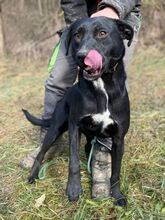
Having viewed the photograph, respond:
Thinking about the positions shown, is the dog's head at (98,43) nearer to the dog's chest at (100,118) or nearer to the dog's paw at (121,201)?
the dog's chest at (100,118)

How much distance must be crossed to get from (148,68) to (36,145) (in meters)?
3.37

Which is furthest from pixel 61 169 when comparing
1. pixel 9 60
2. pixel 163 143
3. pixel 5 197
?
pixel 9 60

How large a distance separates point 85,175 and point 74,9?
120cm

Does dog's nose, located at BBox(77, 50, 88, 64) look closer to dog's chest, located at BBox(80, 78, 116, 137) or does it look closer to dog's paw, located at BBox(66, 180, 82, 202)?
dog's chest, located at BBox(80, 78, 116, 137)

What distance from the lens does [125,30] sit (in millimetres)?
2898

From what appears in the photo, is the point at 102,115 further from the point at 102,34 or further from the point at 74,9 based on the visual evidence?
the point at 74,9

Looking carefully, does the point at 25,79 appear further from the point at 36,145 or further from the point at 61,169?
the point at 61,169

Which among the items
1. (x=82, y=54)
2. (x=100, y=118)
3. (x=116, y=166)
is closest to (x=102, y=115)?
(x=100, y=118)

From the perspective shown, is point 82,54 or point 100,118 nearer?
point 82,54

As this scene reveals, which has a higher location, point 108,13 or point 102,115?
point 108,13

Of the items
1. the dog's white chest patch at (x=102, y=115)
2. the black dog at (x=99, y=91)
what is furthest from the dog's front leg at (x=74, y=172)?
the dog's white chest patch at (x=102, y=115)

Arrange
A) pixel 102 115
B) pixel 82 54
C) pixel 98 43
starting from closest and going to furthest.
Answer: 1. pixel 82 54
2. pixel 98 43
3. pixel 102 115

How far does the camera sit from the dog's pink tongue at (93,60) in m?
2.61

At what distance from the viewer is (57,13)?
26.6 ft
